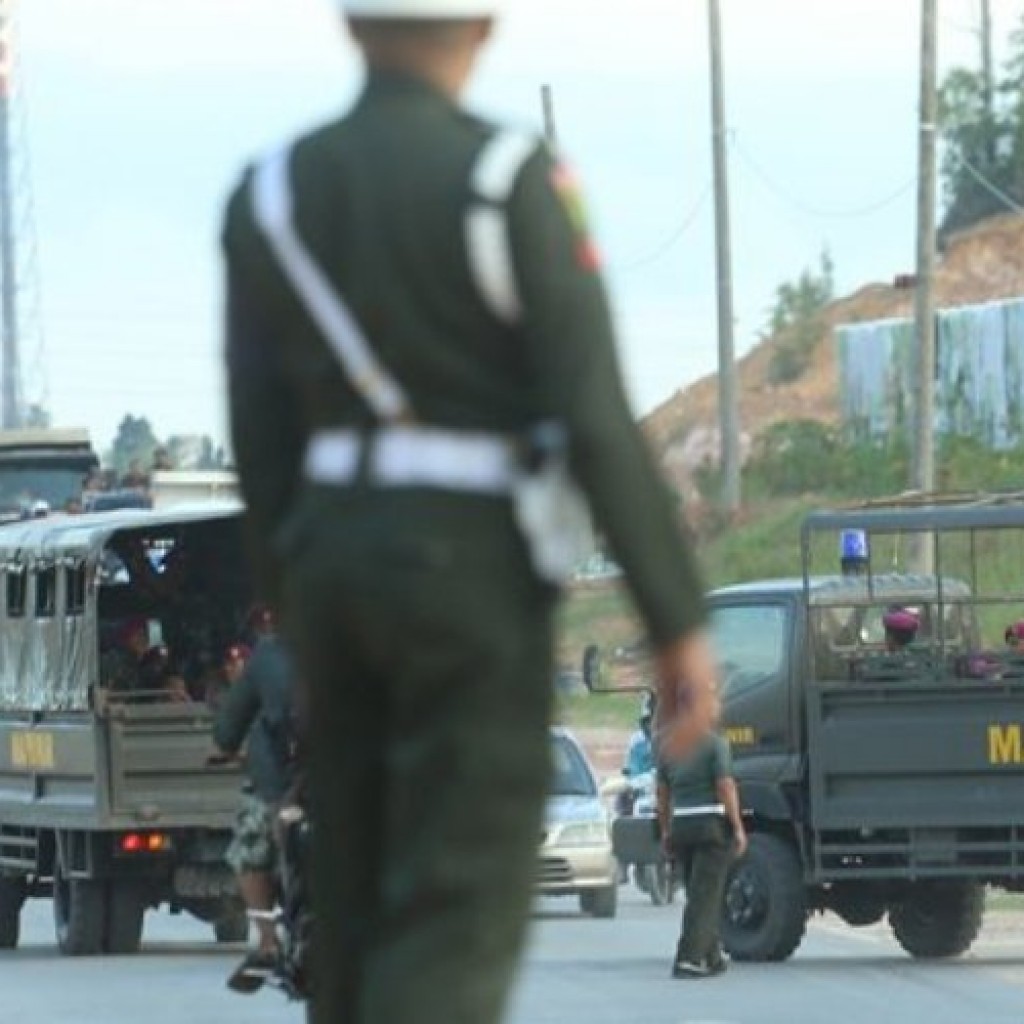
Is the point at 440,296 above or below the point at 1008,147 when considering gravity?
below

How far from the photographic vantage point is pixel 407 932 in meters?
6.05

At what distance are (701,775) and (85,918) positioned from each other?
4.50 metres

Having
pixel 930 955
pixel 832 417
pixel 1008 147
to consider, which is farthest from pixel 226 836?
pixel 1008 147

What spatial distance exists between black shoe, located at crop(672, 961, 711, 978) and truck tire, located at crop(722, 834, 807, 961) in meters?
1.45

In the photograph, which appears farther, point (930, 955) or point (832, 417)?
point (832, 417)

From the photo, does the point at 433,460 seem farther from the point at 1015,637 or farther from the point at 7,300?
the point at 7,300

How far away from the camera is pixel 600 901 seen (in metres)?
30.4

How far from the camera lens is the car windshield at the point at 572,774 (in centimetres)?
3067

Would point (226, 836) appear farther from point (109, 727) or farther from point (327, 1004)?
point (327, 1004)

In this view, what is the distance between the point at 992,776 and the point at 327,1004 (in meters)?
17.0

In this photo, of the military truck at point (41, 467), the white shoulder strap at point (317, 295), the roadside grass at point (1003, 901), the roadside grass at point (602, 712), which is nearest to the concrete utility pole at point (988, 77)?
the roadside grass at point (602, 712)

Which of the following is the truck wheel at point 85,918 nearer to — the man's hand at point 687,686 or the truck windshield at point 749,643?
the truck windshield at point 749,643

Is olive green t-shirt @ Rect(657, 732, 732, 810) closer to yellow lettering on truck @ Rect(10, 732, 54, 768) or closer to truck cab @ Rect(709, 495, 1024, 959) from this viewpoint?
truck cab @ Rect(709, 495, 1024, 959)

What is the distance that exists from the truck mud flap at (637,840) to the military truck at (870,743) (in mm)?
26
